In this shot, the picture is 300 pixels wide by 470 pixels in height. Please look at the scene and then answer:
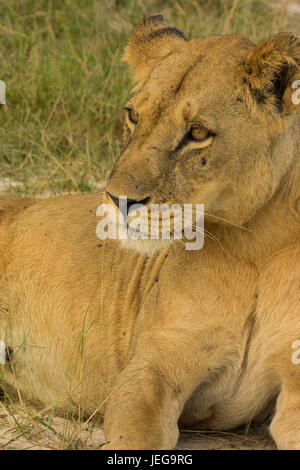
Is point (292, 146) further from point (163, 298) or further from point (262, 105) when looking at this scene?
point (163, 298)

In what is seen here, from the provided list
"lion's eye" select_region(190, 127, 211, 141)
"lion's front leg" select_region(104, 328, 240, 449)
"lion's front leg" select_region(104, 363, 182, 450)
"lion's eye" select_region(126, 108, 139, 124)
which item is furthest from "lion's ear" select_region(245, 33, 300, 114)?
"lion's front leg" select_region(104, 363, 182, 450)

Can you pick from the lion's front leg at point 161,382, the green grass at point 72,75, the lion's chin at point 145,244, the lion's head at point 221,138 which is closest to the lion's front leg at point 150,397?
the lion's front leg at point 161,382

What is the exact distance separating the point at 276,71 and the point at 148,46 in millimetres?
736

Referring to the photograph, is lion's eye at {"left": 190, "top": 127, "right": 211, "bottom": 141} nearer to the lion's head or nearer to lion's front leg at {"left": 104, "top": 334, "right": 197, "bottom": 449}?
the lion's head

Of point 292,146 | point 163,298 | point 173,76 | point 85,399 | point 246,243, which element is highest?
point 173,76

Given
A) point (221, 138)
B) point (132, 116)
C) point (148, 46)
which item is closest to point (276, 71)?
point (221, 138)

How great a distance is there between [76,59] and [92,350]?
3180mm

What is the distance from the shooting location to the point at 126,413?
108 inches

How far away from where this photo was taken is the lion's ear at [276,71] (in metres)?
2.66

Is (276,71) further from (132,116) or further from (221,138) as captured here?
(132,116)

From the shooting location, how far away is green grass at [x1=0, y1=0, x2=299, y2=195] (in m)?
5.30

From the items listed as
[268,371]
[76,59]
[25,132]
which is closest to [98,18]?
[76,59]
